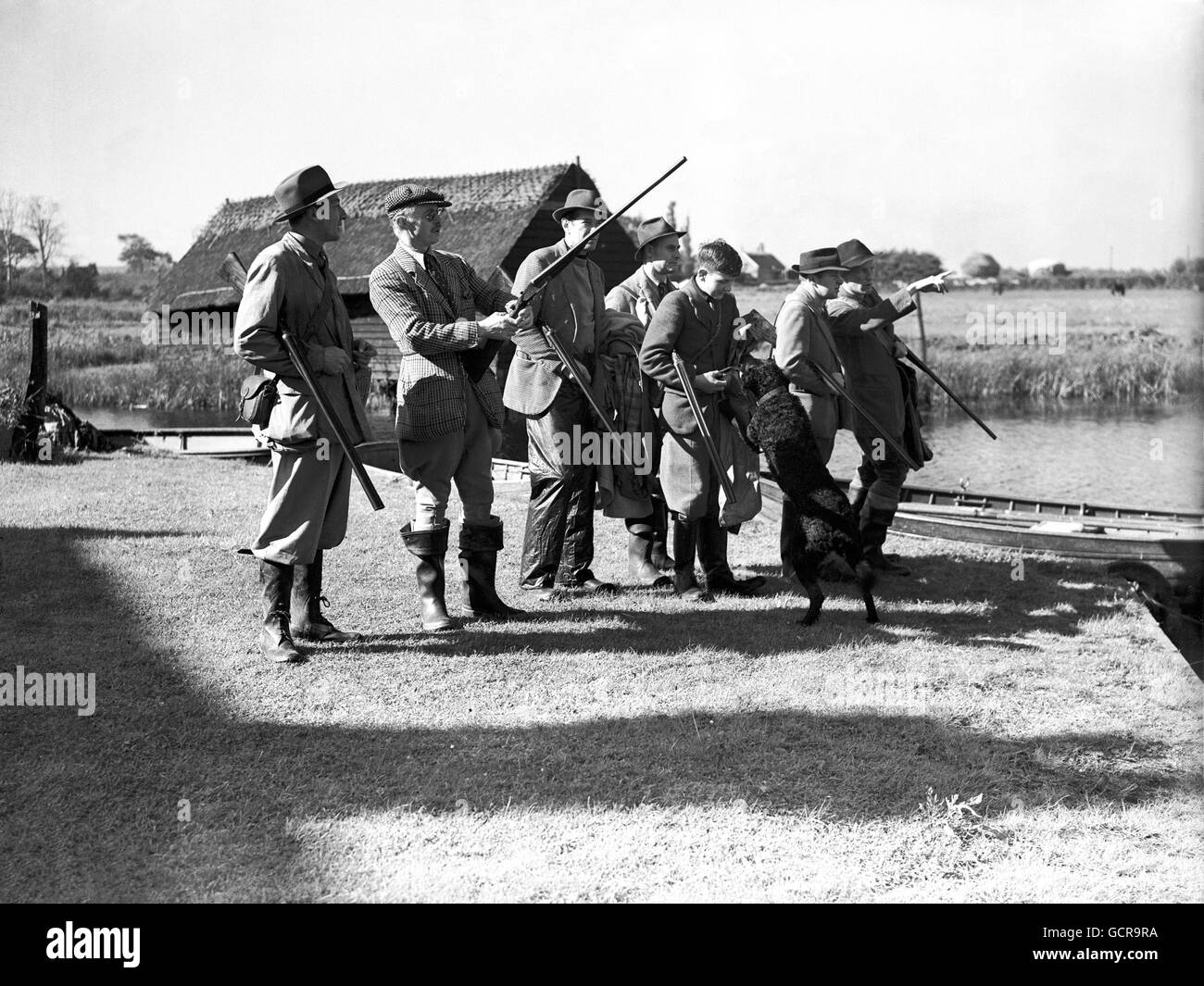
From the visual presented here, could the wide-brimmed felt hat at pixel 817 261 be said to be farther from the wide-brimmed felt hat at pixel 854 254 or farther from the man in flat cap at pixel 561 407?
the man in flat cap at pixel 561 407

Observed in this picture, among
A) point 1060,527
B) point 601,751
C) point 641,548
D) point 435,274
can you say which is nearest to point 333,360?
point 435,274

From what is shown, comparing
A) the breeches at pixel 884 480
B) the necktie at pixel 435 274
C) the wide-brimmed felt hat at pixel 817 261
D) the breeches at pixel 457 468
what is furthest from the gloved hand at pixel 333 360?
the breeches at pixel 884 480

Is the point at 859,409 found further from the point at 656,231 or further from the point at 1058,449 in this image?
the point at 1058,449

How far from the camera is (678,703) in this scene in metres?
5.91

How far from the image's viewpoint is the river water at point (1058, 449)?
19844mm

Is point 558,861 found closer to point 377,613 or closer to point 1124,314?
point 377,613

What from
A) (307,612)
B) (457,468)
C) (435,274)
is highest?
(435,274)

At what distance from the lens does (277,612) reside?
6402mm

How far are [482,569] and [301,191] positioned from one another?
7.62 ft

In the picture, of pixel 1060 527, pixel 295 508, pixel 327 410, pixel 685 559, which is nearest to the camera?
pixel 327 410

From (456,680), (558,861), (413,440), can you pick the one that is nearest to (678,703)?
(456,680)

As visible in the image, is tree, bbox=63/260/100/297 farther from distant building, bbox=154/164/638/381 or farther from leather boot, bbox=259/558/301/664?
leather boot, bbox=259/558/301/664

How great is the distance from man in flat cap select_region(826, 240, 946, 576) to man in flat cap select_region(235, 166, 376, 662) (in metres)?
3.66

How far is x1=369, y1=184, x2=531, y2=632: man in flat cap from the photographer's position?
6777 mm
